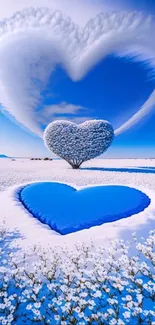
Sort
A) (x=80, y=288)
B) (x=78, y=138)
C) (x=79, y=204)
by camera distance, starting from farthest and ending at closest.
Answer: (x=78, y=138)
(x=79, y=204)
(x=80, y=288)

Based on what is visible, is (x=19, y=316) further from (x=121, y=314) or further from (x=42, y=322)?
(x=121, y=314)

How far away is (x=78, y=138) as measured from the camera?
1788 cm

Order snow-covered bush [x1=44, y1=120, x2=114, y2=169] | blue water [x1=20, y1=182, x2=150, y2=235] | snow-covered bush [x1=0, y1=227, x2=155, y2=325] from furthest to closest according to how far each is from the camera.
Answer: snow-covered bush [x1=44, y1=120, x2=114, y2=169] → blue water [x1=20, y1=182, x2=150, y2=235] → snow-covered bush [x1=0, y1=227, x2=155, y2=325]

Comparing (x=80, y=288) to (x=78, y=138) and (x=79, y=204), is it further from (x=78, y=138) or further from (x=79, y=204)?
(x=78, y=138)

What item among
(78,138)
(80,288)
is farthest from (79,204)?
(78,138)

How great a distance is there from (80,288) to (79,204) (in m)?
4.40

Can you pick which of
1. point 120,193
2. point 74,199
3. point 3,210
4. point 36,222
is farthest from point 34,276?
point 120,193

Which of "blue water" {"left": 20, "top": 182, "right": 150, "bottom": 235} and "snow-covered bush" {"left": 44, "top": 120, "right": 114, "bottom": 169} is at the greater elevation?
"snow-covered bush" {"left": 44, "top": 120, "right": 114, "bottom": 169}

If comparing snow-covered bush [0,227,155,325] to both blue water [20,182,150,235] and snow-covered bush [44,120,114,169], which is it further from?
snow-covered bush [44,120,114,169]

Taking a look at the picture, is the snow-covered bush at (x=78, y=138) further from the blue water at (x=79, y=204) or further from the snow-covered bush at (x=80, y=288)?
the snow-covered bush at (x=80, y=288)

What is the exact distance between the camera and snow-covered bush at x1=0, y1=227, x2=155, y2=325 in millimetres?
2600

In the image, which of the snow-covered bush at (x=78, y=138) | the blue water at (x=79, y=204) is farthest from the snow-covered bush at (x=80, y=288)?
the snow-covered bush at (x=78, y=138)

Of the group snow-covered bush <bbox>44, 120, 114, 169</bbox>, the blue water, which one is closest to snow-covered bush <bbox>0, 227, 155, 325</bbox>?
the blue water

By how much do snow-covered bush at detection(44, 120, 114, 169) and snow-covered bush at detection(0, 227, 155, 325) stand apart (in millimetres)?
14254
